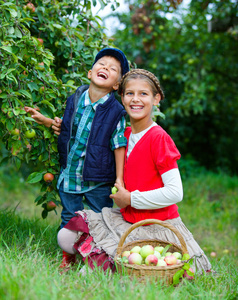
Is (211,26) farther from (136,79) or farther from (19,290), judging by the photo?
(19,290)

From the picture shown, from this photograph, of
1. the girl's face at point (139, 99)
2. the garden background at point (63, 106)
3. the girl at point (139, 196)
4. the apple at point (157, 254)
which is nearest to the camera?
the garden background at point (63, 106)

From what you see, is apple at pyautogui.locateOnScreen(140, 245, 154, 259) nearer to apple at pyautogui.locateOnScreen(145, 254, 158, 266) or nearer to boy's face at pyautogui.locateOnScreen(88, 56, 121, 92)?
apple at pyautogui.locateOnScreen(145, 254, 158, 266)

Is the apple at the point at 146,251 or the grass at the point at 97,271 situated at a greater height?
the apple at the point at 146,251

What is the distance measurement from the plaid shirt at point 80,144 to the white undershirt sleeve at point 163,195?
35 centimetres

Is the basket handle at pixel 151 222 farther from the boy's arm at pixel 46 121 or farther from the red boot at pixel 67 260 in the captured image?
the boy's arm at pixel 46 121

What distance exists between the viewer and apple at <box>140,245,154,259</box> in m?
1.82

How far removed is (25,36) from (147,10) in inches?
140

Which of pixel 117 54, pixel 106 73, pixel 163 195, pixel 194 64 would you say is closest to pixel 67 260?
pixel 163 195

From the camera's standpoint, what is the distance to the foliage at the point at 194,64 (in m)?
5.08

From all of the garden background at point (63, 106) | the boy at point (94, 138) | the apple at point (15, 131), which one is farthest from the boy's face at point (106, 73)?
the apple at point (15, 131)

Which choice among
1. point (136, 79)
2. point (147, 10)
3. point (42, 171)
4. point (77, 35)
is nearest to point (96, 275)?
point (42, 171)

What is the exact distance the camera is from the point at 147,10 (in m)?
5.37

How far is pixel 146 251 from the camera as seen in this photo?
182cm

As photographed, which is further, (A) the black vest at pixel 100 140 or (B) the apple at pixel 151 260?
(A) the black vest at pixel 100 140
